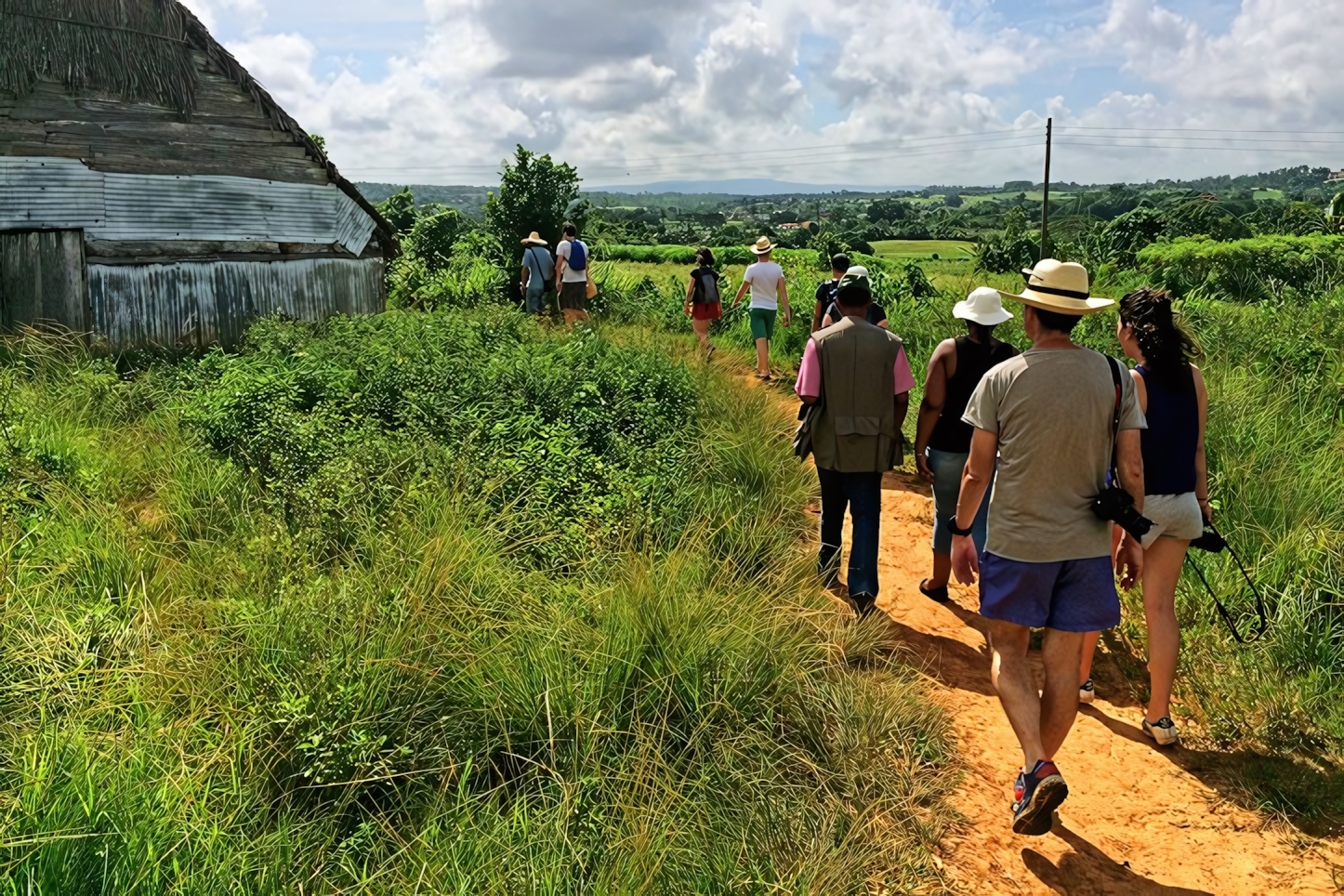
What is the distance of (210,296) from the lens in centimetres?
1164

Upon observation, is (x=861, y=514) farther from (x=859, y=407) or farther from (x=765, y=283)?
(x=765, y=283)

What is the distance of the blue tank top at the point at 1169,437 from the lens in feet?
12.6

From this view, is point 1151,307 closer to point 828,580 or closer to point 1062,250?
point 828,580

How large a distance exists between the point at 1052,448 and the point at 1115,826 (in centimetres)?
162

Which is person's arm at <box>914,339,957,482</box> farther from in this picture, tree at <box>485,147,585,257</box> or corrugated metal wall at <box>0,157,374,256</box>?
tree at <box>485,147,585,257</box>

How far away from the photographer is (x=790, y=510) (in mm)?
6348

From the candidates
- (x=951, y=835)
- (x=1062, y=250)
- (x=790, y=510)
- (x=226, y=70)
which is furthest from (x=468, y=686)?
(x=1062, y=250)

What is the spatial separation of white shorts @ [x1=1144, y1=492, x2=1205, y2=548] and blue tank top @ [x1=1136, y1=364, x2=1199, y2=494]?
32 mm

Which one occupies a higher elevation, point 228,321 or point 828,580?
point 228,321

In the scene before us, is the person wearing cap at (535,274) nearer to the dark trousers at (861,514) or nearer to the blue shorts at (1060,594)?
the dark trousers at (861,514)

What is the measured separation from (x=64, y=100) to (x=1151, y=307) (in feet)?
39.3

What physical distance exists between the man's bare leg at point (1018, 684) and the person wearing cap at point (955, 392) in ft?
4.24

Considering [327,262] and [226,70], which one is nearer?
[226,70]

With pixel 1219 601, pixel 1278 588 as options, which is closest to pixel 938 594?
pixel 1219 601
